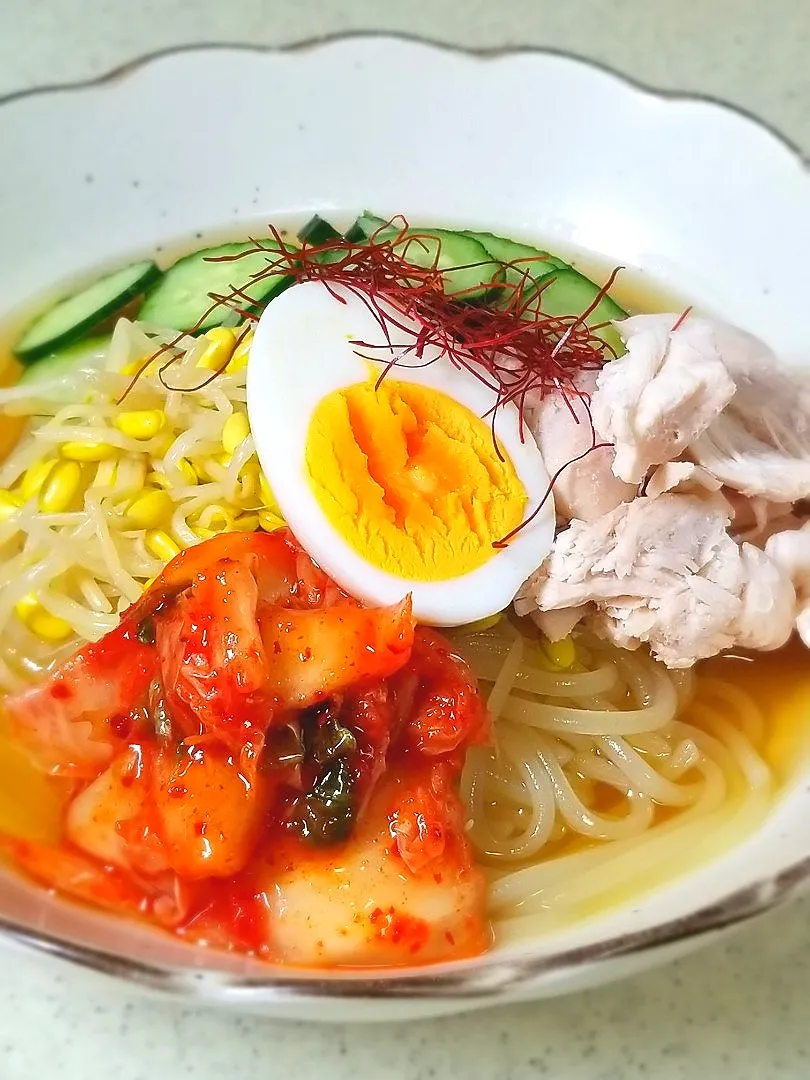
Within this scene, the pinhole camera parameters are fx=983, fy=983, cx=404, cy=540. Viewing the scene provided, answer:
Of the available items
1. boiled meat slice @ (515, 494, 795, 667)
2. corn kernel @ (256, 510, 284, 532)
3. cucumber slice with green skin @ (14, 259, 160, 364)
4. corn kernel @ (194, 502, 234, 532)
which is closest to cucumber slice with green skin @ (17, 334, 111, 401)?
cucumber slice with green skin @ (14, 259, 160, 364)

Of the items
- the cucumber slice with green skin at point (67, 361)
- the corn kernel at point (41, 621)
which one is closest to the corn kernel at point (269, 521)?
the corn kernel at point (41, 621)

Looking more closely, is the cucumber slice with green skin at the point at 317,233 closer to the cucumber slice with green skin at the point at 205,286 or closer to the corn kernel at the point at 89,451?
the cucumber slice with green skin at the point at 205,286

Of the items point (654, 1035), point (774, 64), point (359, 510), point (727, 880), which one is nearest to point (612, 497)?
point (359, 510)

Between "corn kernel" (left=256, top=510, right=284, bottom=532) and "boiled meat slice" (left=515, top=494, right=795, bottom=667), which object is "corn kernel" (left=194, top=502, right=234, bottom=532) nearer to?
"corn kernel" (left=256, top=510, right=284, bottom=532)

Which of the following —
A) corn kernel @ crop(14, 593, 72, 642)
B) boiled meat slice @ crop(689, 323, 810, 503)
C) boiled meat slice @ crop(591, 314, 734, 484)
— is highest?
boiled meat slice @ crop(591, 314, 734, 484)

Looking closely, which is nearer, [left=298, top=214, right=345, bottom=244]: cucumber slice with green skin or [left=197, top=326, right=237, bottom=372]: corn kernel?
[left=197, top=326, right=237, bottom=372]: corn kernel

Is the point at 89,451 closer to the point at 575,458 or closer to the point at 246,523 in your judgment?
the point at 246,523

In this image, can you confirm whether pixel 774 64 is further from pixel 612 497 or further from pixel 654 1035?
pixel 654 1035
